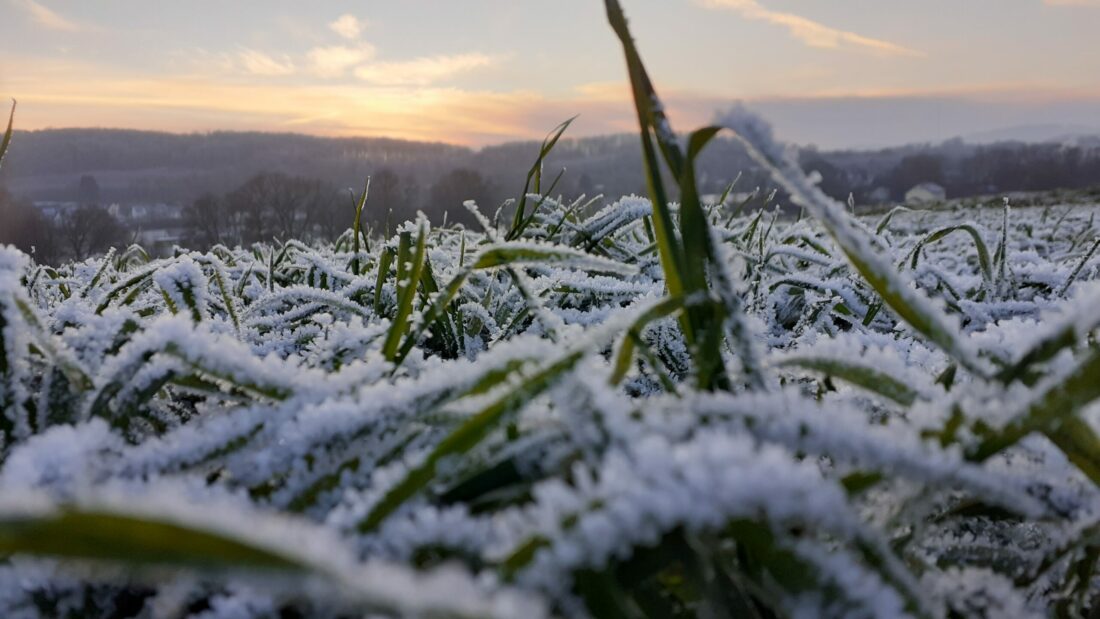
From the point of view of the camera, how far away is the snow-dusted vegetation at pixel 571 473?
34 cm

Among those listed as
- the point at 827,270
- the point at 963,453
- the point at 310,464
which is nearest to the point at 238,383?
the point at 310,464

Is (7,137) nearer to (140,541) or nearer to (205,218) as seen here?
(140,541)

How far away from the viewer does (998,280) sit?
2.03 meters

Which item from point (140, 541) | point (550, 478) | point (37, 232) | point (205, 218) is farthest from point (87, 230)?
point (140, 541)

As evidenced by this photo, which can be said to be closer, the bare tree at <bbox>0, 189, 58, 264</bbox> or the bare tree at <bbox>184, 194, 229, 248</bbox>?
the bare tree at <bbox>0, 189, 58, 264</bbox>

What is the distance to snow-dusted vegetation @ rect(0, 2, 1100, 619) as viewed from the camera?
34 centimetres

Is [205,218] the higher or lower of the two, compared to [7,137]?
lower

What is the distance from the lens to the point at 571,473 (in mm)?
542

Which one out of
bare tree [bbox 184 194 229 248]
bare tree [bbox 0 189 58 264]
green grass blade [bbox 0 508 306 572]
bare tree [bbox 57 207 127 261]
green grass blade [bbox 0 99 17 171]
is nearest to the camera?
green grass blade [bbox 0 508 306 572]

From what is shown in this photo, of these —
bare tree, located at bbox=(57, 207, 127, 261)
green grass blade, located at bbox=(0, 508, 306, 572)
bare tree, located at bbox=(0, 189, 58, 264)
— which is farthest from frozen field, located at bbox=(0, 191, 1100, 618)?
bare tree, located at bbox=(57, 207, 127, 261)

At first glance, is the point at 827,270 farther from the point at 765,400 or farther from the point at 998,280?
the point at 765,400

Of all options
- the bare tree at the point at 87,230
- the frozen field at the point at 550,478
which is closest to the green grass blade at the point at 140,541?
the frozen field at the point at 550,478

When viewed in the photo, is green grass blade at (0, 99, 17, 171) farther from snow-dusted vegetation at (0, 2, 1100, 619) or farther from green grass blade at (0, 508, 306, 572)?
green grass blade at (0, 508, 306, 572)

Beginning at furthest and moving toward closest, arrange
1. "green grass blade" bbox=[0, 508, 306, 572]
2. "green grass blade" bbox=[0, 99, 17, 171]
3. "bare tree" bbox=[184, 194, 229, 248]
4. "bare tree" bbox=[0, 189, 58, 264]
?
"bare tree" bbox=[184, 194, 229, 248], "bare tree" bbox=[0, 189, 58, 264], "green grass blade" bbox=[0, 99, 17, 171], "green grass blade" bbox=[0, 508, 306, 572]
